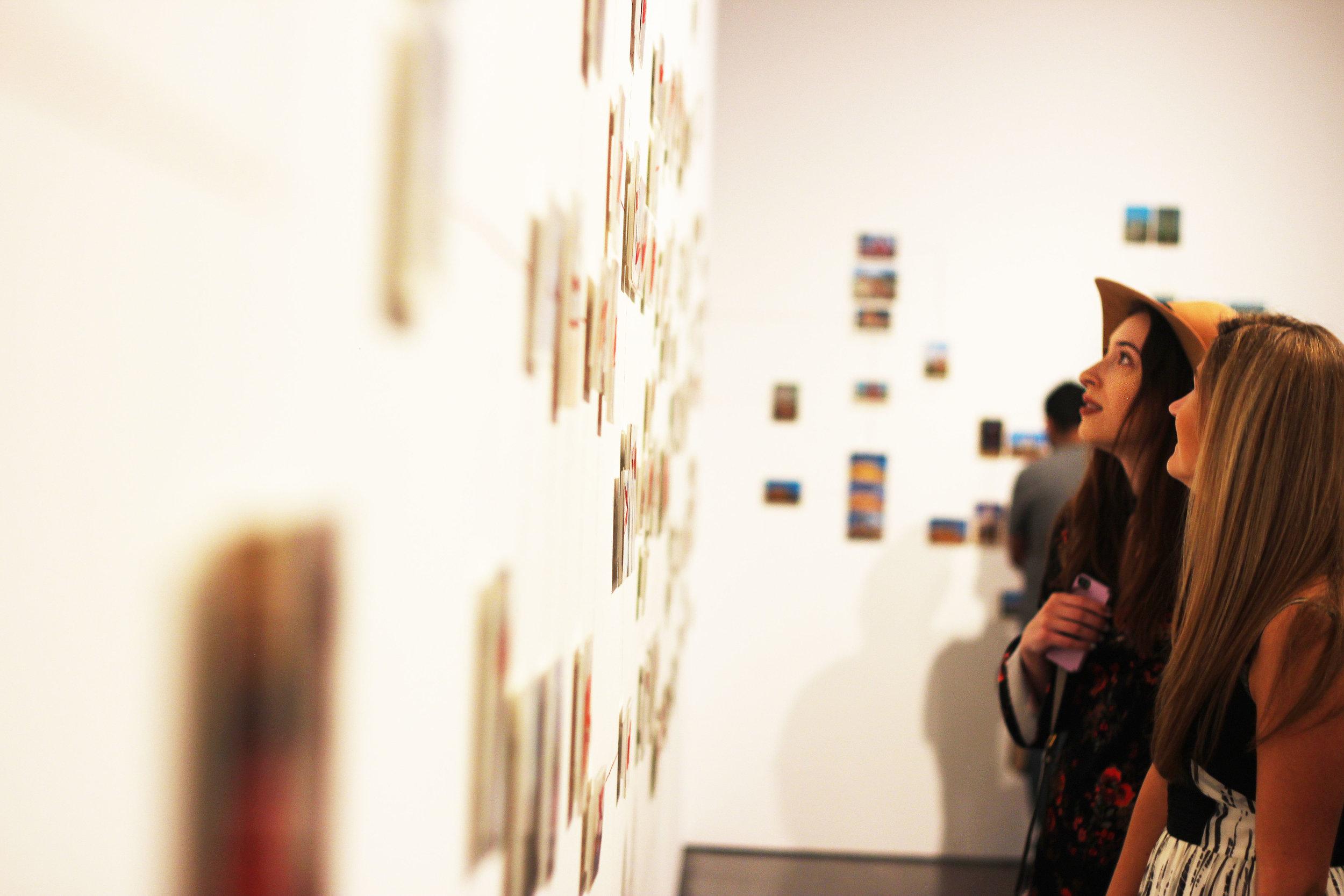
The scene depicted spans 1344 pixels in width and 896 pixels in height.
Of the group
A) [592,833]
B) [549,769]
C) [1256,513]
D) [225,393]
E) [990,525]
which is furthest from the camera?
[990,525]

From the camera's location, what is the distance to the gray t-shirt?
2945 mm

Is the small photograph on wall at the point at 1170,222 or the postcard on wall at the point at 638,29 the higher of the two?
the small photograph on wall at the point at 1170,222

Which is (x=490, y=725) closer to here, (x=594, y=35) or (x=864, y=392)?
(x=594, y=35)

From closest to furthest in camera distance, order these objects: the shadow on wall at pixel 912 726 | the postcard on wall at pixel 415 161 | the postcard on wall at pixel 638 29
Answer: the postcard on wall at pixel 415 161 < the postcard on wall at pixel 638 29 < the shadow on wall at pixel 912 726

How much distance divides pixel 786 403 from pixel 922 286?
2.16ft

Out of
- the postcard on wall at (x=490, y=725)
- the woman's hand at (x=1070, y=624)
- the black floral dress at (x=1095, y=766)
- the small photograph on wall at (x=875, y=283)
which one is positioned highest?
the small photograph on wall at (x=875, y=283)

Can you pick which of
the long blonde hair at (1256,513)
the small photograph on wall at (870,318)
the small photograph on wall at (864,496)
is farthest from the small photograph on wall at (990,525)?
the long blonde hair at (1256,513)

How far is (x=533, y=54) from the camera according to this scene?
0.48 m

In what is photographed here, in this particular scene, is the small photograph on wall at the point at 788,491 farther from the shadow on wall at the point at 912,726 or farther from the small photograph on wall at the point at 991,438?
the small photograph on wall at the point at 991,438

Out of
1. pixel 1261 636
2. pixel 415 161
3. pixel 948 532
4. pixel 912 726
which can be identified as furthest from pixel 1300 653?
pixel 912 726

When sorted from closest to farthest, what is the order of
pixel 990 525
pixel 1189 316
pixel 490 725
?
pixel 490 725
pixel 1189 316
pixel 990 525

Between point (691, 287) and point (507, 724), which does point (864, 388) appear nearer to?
point (691, 287)

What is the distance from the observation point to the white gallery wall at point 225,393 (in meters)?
0.18

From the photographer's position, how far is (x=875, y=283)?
340cm
